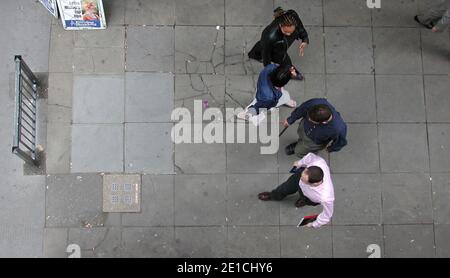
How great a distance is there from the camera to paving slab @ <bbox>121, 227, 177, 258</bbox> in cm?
703

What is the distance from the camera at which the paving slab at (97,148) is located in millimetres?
7266

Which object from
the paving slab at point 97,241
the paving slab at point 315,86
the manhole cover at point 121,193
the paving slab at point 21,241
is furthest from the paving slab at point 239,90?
the paving slab at point 21,241

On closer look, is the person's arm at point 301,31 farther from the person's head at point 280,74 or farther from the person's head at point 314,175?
the person's head at point 314,175

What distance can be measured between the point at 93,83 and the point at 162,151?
156 centimetres

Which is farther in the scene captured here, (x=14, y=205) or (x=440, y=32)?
(x=440, y=32)

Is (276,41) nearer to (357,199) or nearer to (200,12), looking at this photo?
(200,12)

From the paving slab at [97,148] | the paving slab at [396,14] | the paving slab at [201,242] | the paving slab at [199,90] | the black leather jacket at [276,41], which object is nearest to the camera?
the black leather jacket at [276,41]

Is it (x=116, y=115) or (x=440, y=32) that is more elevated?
(x=440, y=32)

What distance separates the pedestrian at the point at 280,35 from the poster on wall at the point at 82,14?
8.43ft

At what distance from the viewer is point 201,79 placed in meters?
7.60
